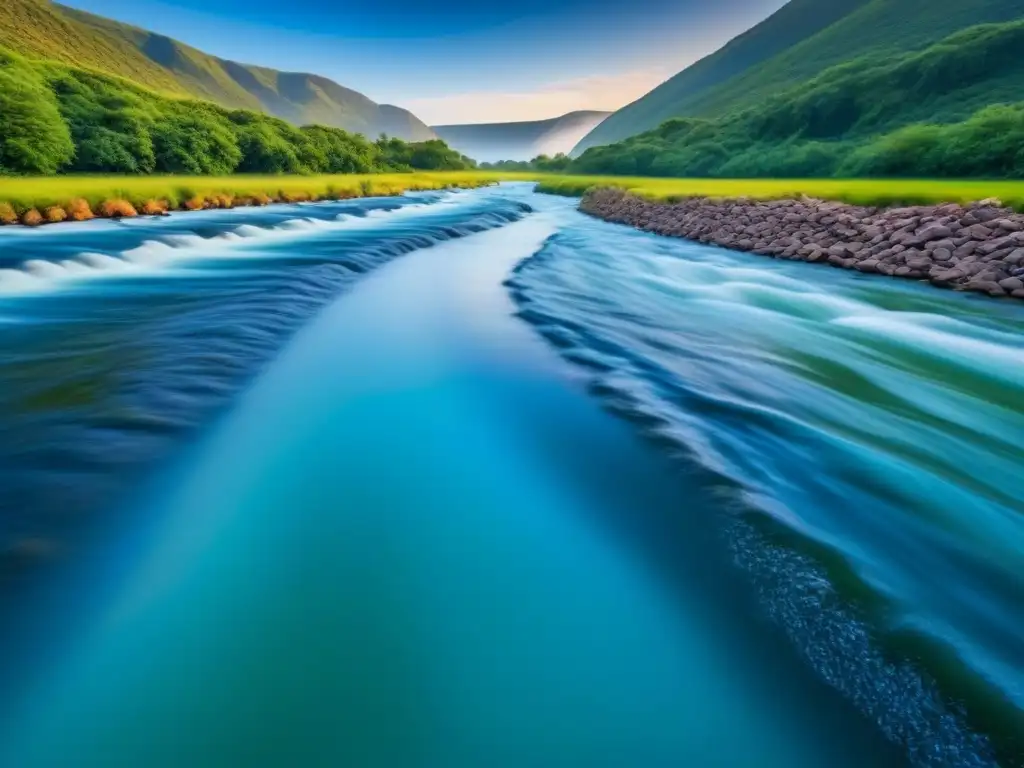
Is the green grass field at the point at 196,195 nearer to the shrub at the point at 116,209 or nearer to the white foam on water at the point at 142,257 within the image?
the shrub at the point at 116,209

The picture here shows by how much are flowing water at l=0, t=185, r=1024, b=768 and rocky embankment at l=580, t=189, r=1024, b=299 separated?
517cm

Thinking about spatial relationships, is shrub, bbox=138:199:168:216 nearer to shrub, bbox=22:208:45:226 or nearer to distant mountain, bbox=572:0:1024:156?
shrub, bbox=22:208:45:226

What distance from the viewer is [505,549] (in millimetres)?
4504

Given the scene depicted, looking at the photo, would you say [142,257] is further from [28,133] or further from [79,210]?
[28,133]

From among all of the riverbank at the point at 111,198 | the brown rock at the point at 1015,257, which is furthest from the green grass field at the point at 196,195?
the brown rock at the point at 1015,257

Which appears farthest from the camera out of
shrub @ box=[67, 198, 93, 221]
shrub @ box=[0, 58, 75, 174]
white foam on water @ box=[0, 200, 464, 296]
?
→ shrub @ box=[0, 58, 75, 174]

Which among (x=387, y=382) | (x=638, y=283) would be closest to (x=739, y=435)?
(x=387, y=382)

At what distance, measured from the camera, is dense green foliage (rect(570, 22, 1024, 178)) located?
57.0 meters

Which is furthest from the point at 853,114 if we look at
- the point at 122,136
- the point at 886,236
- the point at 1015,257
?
the point at 122,136

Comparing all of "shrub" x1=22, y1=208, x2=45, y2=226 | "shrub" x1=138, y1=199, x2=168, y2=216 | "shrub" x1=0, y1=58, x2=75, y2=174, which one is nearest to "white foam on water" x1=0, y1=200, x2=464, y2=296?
"shrub" x1=22, y1=208, x2=45, y2=226

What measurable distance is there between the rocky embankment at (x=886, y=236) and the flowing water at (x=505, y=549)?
5.17 metres

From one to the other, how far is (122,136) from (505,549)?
5245 cm

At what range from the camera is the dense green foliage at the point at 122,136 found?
33731 millimetres

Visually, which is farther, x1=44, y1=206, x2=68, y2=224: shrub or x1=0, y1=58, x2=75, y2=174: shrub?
x1=0, y1=58, x2=75, y2=174: shrub
